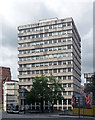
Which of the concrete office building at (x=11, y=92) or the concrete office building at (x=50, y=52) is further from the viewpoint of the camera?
the concrete office building at (x=11, y=92)

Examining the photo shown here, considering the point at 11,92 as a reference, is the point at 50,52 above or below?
above

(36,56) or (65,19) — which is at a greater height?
(65,19)

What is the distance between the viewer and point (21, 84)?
306 feet

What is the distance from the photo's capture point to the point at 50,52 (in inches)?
3501

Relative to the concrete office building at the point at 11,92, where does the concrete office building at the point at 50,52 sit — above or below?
above

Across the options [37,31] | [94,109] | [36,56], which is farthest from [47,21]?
[94,109]

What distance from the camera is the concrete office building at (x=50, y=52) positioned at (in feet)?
Result: 279

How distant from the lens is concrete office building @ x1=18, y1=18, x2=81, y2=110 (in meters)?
85.1

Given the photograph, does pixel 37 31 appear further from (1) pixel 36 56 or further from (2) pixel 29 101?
(2) pixel 29 101

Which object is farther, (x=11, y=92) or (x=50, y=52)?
(x=11, y=92)

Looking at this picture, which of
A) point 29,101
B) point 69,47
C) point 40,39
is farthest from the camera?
point 40,39

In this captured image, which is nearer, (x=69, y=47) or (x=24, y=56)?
(x=69, y=47)

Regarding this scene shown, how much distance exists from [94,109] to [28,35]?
56964mm

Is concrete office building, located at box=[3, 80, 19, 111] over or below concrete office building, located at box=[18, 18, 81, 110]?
below
